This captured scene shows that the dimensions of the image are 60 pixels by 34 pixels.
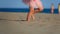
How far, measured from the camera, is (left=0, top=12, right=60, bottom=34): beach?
3.36 ft

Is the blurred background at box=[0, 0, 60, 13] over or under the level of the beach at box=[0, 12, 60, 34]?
over

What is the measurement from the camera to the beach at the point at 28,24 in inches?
40.3

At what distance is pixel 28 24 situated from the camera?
104 centimetres

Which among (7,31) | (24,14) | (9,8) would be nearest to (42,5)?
(24,14)

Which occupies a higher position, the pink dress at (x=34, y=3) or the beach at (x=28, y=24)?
the pink dress at (x=34, y=3)

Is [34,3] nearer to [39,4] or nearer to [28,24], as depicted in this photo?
[39,4]

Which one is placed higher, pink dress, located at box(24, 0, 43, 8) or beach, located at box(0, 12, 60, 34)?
pink dress, located at box(24, 0, 43, 8)

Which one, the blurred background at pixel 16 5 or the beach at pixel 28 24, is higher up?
the blurred background at pixel 16 5

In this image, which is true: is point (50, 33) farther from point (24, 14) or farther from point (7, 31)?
point (7, 31)

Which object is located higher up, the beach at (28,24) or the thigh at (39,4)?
the thigh at (39,4)

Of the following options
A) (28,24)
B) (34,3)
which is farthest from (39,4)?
(28,24)

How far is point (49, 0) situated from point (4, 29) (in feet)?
1.73

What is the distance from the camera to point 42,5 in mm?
1039

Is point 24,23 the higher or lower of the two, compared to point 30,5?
lower
